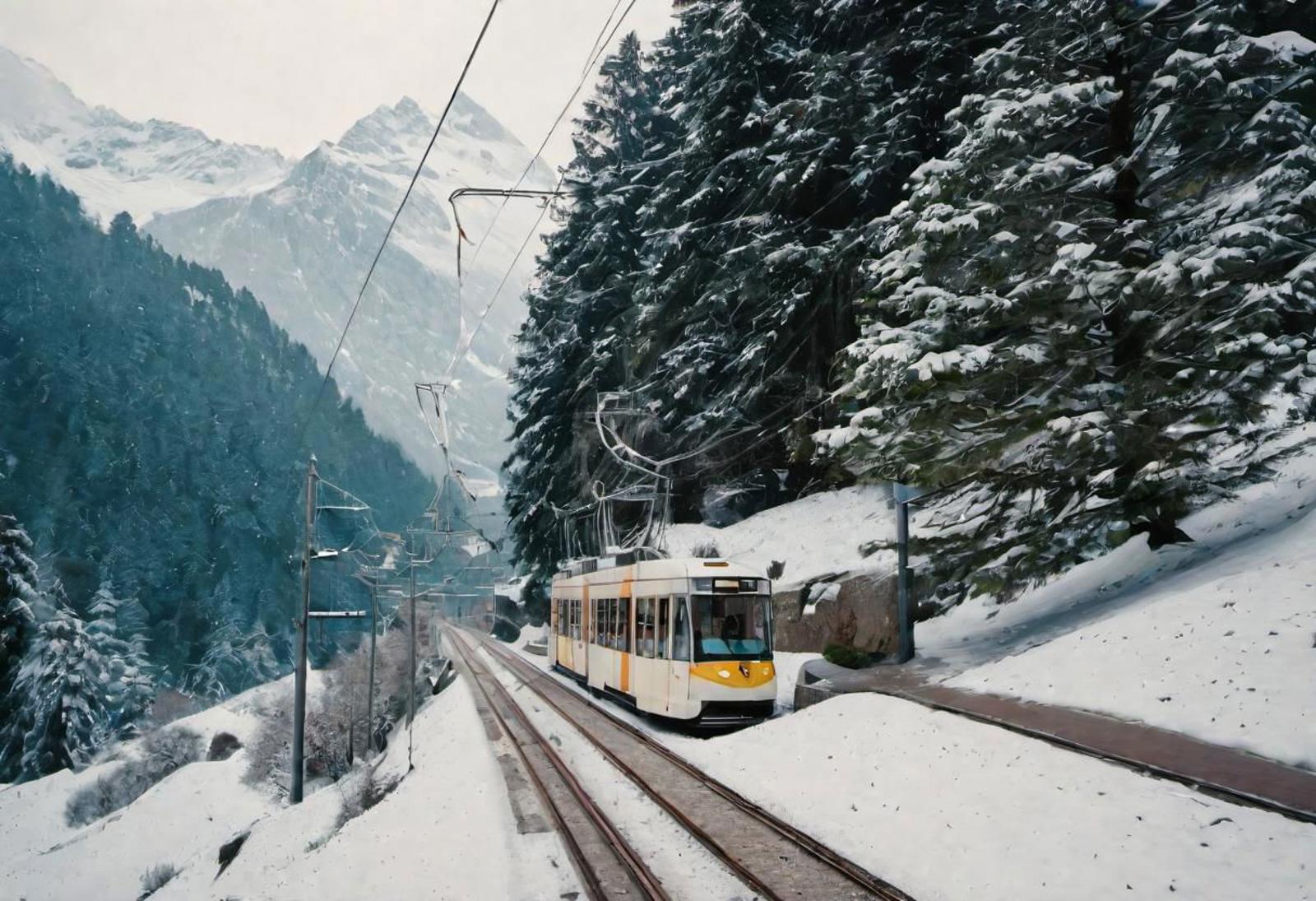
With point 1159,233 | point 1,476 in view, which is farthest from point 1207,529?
point 1,476

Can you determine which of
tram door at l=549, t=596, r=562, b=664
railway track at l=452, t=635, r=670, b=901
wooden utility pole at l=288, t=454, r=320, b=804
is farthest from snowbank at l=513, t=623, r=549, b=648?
railway track at l=452, t=635, r=670, b=901

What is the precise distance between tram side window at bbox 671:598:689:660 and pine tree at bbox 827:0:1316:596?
4.12 meters

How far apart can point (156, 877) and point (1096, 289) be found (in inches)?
1404

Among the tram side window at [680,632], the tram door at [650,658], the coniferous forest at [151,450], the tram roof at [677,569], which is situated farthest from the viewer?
the coniferous forest at [151,450]

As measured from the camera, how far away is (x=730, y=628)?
1684cm

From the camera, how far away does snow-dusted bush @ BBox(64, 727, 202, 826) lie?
53344mm

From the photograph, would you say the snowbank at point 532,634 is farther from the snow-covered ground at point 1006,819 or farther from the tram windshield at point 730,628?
the snow-covered ground at point 1006,819

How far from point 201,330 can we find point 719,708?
16392cm

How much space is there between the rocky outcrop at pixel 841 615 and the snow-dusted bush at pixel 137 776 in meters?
43.1

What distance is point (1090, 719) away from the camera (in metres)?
10.6

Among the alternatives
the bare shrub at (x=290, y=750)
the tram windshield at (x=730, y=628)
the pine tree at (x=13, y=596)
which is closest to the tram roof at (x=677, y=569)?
the tram windshield at (x=730, y=628)

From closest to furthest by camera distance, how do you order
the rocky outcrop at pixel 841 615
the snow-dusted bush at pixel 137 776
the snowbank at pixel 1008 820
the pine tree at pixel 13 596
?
the snowbank at pixel 1008 820
the rocky outcrop at pixel 841 615
the pine tree at pixel 13 596
the snow-dusted bush at pixel 137 776

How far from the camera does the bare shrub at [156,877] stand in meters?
32.1

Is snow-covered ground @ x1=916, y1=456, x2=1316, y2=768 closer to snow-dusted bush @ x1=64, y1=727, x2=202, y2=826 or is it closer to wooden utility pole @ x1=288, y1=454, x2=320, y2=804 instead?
wooden utility pole @ x1=288, y1=454, x2=320, y2=804
